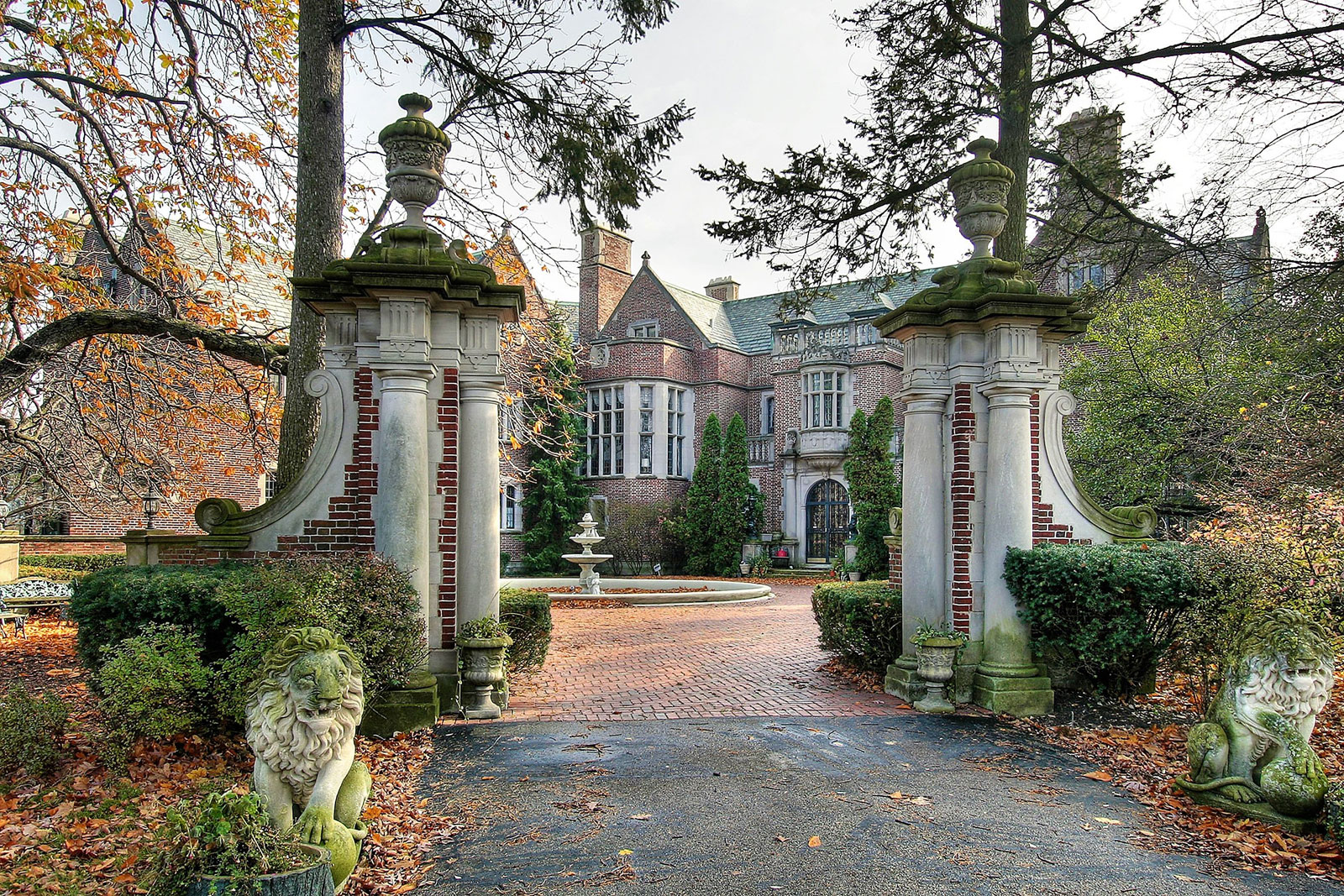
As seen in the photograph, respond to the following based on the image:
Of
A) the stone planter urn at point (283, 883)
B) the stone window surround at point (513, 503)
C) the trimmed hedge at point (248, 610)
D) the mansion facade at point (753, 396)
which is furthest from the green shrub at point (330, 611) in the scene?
the stone window surround at point (513, 503)

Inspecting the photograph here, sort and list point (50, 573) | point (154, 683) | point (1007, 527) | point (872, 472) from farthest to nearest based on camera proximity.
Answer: point (872, 472) < point (50, 573) < point (1007, 527) < point (154, 683)

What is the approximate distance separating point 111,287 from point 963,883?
23.2 meters

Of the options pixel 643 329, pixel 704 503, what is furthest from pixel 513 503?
pixel 643 329

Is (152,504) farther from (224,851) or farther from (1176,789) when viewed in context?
(1176,789)

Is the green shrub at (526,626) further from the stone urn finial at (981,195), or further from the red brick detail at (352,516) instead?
the stone urn finial at (981,195)

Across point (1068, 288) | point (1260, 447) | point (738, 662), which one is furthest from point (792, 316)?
point (738, 662)

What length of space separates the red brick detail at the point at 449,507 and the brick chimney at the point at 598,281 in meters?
24.4

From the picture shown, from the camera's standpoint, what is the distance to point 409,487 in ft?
21.1

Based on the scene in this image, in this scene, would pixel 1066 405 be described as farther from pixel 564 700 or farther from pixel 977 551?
pixel 564 700

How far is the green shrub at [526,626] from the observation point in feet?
27.7

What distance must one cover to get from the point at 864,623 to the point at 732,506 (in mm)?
18102

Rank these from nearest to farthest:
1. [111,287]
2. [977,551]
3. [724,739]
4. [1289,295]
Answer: [724,739], [977,551], [1289,295], [111,287]

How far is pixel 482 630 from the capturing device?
6840 millimetres

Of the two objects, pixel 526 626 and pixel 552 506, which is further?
pixel 552 506
